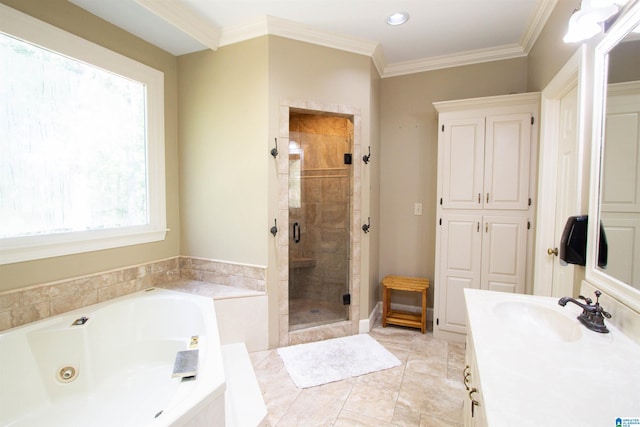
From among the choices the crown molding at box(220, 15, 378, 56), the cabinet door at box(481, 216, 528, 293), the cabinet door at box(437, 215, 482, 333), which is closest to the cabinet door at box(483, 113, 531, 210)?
the cabinet door at box(481, 216, 528, 293)

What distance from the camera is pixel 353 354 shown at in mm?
2389

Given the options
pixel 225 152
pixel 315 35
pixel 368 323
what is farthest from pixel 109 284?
pixel 315 35

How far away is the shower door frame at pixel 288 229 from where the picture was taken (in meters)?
2.44

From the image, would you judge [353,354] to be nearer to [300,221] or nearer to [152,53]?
[300,221]

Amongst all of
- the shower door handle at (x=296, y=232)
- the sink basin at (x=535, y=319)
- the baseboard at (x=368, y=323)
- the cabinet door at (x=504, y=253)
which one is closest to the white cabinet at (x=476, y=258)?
the cabinet door at (x=504, y=253)

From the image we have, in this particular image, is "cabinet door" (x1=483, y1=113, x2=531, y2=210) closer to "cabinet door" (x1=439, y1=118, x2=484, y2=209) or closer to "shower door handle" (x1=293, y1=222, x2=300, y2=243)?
"cabinet door" (x1=439, y1=118, x2=484, y2=209)

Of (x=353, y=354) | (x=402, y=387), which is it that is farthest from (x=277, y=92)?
(x=402, y=387)

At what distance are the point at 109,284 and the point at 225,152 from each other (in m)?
1.38

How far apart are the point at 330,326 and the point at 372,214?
1.16 metres

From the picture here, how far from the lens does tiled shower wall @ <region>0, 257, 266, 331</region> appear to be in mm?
1729

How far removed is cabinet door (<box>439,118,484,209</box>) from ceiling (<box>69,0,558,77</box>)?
2.47 ft

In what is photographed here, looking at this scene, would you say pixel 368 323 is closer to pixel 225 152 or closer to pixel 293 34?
pixel 225 152

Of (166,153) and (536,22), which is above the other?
(536,22)

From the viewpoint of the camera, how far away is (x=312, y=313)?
110 inches
